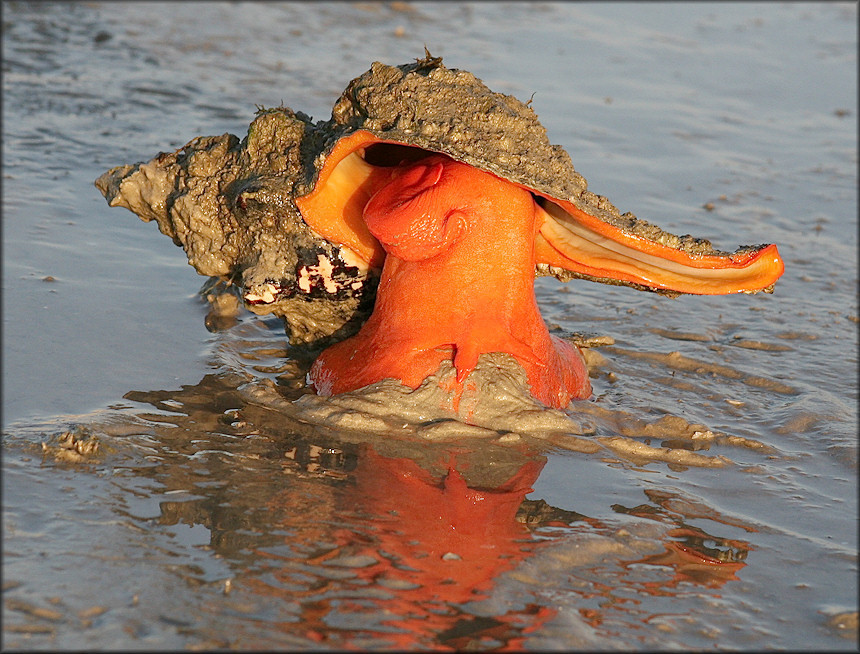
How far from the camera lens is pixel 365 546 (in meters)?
3.25

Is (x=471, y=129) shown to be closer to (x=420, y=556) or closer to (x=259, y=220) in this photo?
(x=259, y=220)

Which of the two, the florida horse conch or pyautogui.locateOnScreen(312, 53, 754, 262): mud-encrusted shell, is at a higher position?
pyautogui.locateOnScreen(312, 53, 754, 262): mud-encrusted shell

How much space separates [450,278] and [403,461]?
2.34 feet

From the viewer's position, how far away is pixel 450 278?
12.9ft

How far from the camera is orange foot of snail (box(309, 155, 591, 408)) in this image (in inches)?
152

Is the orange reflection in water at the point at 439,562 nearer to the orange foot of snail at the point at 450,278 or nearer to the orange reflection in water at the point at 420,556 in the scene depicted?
the orange reflection in water at the point at 420,556

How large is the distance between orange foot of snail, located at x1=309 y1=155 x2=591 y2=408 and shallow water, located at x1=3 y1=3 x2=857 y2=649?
0.32 metres

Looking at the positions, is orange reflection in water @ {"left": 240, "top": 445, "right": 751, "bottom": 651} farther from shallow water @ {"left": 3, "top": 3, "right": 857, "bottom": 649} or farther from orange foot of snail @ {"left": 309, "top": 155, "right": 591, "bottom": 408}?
orange foot of snail @ {"left": 309, "top": 155, "right": 591, "bottom": 408}

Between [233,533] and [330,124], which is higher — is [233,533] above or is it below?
below

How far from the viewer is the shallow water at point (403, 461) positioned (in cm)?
297

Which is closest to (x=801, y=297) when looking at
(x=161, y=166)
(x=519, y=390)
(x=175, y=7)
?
(x=519, y=390)

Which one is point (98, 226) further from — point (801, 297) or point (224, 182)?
point (801, 297)

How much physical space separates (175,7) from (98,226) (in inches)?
231

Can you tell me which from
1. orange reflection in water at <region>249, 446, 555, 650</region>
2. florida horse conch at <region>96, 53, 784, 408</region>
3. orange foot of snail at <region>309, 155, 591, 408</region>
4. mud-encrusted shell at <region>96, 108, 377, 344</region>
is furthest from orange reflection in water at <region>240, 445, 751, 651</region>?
mud-encrusted shell at <region>96, 108, 377, 344</region>
